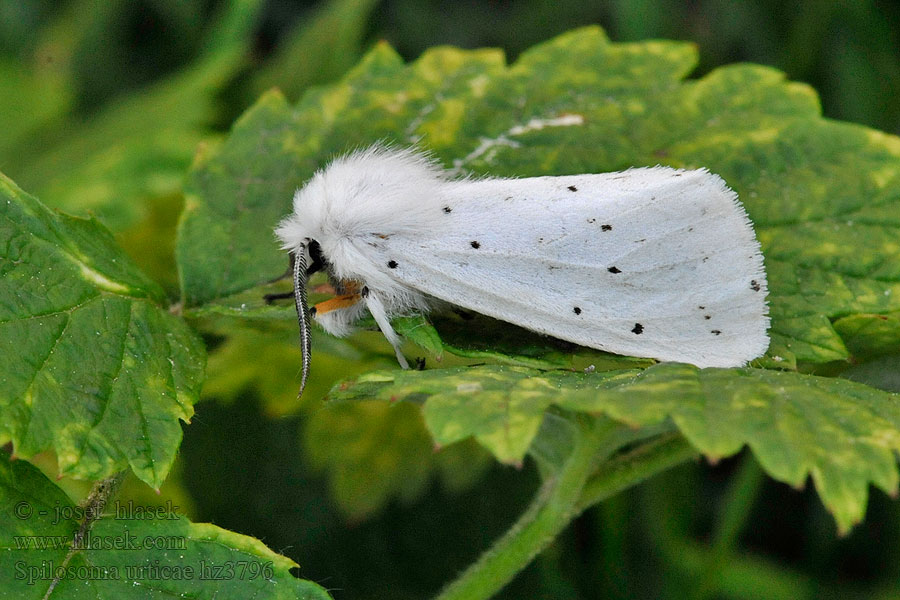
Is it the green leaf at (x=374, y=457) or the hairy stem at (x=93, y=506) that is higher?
the hairy stem at (x=93, y=506)

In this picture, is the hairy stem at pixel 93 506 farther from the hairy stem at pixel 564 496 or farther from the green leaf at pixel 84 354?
the hairy stem at pixel 564 496

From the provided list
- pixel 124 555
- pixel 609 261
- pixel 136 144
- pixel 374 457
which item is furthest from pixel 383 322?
pixel 136 144

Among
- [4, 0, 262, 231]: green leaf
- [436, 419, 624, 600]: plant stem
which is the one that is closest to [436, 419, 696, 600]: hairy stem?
[436, 419, 624, 600]: plant stem

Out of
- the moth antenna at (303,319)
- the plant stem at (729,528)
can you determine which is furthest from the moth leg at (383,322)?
the plant stem at (729,528)

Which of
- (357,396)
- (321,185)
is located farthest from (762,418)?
(321,185)

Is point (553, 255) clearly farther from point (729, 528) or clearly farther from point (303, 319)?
point (729, 528)

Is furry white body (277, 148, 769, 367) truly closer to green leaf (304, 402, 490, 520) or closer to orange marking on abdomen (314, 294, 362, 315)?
orange marking on abdomen (314, 294, 362, 315)
